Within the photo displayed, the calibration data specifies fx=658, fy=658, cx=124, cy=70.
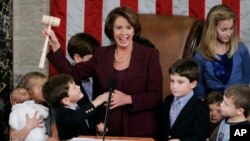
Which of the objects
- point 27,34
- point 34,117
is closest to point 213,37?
point 34,117

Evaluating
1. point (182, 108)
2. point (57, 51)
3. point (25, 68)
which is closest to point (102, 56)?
point (57, 51)

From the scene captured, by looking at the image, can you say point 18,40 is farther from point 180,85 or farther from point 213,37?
point 180,85

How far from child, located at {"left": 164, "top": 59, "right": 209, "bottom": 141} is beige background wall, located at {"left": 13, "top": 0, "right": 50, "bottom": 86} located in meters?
1.80

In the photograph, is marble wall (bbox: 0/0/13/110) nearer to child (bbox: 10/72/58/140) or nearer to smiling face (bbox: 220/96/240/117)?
child (bbox: 10/72/58/140)

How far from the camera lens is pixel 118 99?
12.9ft

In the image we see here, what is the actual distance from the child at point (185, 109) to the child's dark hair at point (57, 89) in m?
0.65

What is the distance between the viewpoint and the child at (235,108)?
389 centimetres

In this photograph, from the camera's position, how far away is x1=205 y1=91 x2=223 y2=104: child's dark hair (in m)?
4.49

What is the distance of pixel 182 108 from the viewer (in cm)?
395

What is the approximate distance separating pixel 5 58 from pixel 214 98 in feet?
6.37

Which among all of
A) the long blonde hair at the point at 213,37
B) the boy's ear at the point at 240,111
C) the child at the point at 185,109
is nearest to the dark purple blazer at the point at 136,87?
the child at the point at 185,109

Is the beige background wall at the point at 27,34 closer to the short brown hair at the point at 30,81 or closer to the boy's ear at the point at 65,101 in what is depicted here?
the short brown hair at the point at 30,81

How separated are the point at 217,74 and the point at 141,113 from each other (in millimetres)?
905

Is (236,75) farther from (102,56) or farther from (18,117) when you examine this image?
(18,117)
